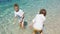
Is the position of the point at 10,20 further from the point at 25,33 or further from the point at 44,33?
the point at 44,33

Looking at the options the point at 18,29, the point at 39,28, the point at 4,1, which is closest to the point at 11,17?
the point at 18,29

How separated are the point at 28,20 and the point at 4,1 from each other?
5352 millimetres

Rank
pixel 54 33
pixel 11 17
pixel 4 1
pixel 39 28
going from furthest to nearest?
Result: pixel 4 1 < pixel 11 17 < pixel 54 33 < pixel 39 28

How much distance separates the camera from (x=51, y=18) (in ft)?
24.1

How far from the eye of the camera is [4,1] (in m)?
12.0

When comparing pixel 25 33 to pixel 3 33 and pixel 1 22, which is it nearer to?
pixel 3 33

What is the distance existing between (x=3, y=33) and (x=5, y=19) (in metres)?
1.54

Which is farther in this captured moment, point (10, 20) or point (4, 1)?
point (4, 1)

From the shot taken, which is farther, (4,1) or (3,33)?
(4,1)

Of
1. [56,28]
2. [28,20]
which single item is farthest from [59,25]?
[28,20]

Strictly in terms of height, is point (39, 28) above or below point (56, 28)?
above

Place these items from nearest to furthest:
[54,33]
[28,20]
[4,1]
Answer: [54,33] < [28,20] < [4,1]

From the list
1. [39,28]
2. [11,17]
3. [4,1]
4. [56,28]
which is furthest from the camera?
[4,1]

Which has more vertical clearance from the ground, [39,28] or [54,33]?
[39,28]
